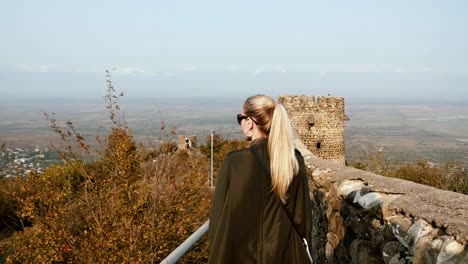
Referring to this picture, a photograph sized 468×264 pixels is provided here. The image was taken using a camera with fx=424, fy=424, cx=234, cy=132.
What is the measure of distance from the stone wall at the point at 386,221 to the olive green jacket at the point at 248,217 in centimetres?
65

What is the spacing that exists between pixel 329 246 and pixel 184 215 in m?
5.01

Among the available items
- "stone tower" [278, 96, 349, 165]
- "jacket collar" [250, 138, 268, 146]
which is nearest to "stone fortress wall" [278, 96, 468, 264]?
"jacket collar" [250, 138, 268, 146]

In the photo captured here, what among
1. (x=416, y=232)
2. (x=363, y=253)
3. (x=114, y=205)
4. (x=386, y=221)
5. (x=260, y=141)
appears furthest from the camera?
(x=114, y=205)

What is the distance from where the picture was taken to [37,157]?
8.13m

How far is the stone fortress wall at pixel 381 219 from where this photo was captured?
206 cm

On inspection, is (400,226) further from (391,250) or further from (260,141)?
(260,141)

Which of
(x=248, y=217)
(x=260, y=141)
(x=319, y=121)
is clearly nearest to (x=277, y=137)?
(x=260, y=141)

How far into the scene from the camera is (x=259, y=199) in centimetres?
230

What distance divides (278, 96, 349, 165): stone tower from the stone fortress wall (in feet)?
45.2

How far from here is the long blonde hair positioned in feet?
7.52

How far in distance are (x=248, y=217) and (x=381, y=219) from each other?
1009 millimetres

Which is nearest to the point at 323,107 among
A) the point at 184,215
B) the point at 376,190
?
the point at 184,215

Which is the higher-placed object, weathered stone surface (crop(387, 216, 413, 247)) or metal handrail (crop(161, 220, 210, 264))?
weathered stone surface (crop(387, 216, 413, 247))

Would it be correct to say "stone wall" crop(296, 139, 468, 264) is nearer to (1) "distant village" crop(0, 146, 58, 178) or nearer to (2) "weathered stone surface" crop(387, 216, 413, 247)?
(2) "weathered stone surface" crop(387, 216, 413, 247)
